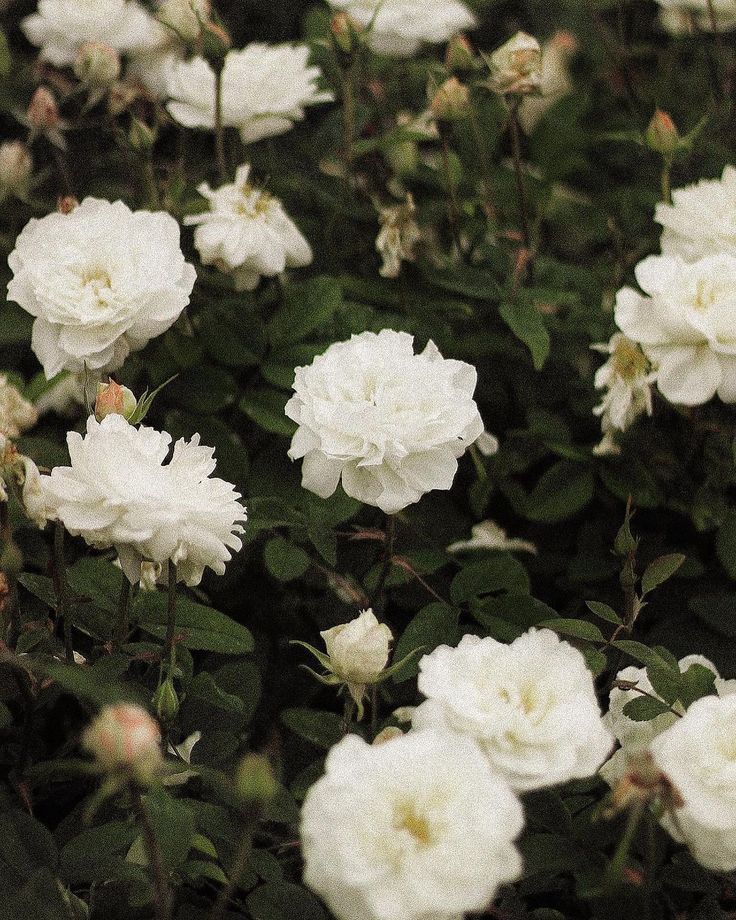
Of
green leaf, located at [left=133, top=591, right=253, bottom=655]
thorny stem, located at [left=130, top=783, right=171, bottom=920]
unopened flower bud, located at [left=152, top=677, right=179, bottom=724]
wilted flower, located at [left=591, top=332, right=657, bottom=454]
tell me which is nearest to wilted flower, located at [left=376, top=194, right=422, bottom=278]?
wilted flower, located at [left=591, top=332, right=657, bottom=454]

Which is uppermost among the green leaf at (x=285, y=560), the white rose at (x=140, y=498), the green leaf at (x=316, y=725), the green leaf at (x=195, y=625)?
the white rose at (x=140, y=498)

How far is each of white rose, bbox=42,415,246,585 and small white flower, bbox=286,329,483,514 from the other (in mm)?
106

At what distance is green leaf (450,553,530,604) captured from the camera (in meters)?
1.03

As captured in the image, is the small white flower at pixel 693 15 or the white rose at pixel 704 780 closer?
the white rose at pixel 704 780

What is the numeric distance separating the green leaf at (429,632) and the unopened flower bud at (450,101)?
0.55 m

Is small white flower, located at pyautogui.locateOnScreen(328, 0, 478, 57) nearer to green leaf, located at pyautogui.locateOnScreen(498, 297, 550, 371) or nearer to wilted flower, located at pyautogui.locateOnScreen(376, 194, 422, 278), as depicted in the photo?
wilted flower, located at pyautogui.locateOnScreen(376, 194, 422, 278)

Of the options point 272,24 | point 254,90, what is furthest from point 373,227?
point 272,24

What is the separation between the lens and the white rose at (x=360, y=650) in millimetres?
820

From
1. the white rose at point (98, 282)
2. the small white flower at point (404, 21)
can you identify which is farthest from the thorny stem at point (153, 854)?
the small white flower at point (404, 21)

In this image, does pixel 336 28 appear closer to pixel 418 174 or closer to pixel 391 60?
pixel 418 174

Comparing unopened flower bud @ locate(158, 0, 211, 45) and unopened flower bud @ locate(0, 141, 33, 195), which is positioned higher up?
unopened flower bud @ locate(158, 0, 211, 45)

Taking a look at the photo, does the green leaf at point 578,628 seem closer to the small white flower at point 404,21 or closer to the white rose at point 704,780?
the white rose at point 704,780

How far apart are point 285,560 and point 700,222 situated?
0.54 meters

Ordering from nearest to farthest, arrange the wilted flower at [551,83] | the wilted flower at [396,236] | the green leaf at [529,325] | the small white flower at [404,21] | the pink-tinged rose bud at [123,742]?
the pink-tinged rose bud at [123,742] < the green leaf at [529,325] < the wilted flower at [396,236] < the small white flower at [404,21] < the wilted flower at [551,83]
